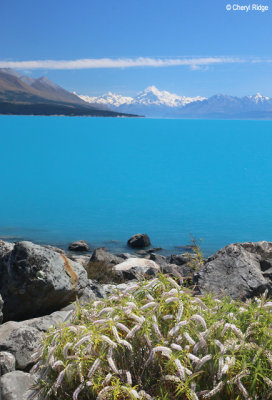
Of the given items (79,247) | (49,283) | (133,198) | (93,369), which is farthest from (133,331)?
(133,198)

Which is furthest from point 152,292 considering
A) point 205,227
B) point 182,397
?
point 205,227

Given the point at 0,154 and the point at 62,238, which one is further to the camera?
the point at 0,154

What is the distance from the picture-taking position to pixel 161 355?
3271mm

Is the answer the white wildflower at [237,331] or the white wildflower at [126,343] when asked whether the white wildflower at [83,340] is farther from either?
the white wildflower at [237,331]

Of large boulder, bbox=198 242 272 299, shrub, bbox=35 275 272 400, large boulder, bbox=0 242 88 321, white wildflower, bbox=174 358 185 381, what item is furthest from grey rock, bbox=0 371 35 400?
large boulder, bbox=198 242 272 299

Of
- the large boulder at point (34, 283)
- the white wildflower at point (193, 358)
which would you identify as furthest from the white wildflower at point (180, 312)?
the large boulder at point (34, 283)

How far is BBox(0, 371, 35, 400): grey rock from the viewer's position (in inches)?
164

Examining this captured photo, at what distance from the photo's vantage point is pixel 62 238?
24641 millimetres

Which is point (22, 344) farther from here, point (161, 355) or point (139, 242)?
point (139, 242)

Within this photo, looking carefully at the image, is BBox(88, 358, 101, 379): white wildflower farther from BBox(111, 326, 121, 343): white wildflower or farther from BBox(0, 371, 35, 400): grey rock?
BBox(0, 371, 35, 400): grey rock

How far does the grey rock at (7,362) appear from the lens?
203 inches

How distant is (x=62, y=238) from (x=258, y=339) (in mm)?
21800

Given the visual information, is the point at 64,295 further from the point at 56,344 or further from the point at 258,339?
the point at 258,339

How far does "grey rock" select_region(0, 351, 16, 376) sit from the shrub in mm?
1932
